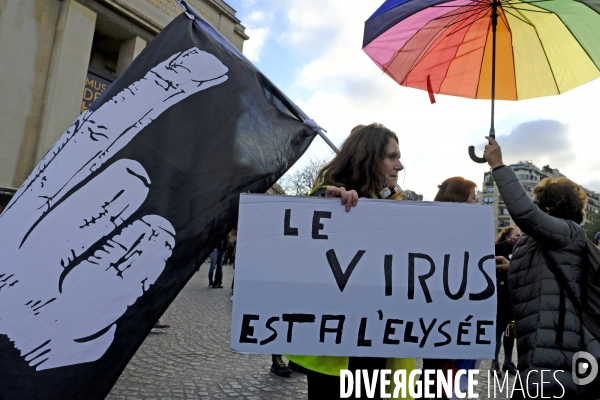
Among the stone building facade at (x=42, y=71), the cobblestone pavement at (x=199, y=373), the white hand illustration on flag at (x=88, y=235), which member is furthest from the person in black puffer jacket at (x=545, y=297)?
the stone building facade at (x=42, y=71)

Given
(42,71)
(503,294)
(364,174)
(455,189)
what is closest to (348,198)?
(364,174)

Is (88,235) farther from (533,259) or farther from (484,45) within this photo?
(484,45)

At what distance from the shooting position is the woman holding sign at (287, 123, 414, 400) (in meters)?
1.72

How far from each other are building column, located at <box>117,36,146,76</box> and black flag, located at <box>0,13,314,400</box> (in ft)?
72.5

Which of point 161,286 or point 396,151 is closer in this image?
point 161,286

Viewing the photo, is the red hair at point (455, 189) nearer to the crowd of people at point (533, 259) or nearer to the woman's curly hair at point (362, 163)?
the crowd of people at point (533, 259)

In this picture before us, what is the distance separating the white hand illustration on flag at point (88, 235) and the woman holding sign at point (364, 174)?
2.33 ft

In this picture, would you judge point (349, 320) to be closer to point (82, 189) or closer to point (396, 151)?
point (396, 151)

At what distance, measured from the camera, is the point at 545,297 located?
1981mm

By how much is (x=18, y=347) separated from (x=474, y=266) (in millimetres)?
1875

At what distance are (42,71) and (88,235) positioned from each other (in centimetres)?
1981

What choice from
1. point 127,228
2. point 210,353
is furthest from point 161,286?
point 210,353

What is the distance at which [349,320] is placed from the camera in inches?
65.1

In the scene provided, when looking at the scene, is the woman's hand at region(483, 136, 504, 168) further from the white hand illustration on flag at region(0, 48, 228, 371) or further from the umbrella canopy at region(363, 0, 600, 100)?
the white hand illustration on flag at region(0, 48, 228, 371)
